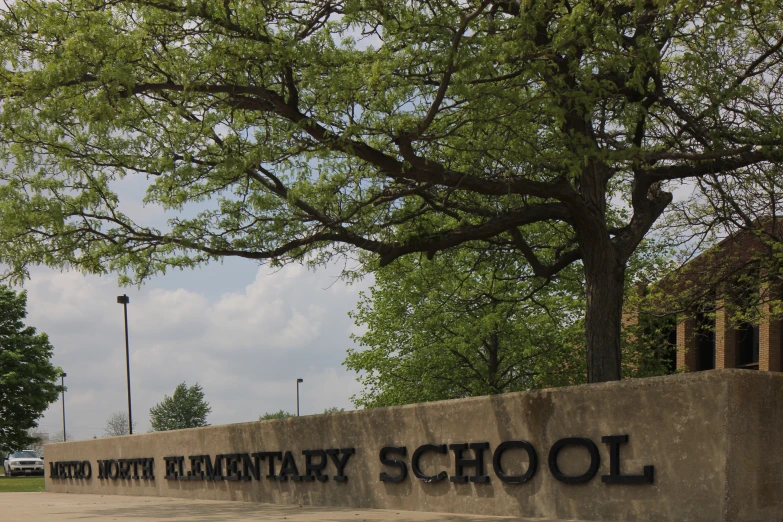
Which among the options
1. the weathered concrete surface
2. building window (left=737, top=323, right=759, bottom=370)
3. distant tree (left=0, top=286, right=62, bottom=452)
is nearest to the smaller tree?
distant tree (left=0, top=286, right=62, bottom=452)

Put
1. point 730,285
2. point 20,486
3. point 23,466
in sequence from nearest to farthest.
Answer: point 730,285 → point 20,486 → point 23,466

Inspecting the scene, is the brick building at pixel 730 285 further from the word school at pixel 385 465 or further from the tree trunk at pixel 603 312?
the word school at pixel 385 465

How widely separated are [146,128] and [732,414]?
10.0m

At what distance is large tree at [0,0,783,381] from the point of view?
35.5 ft

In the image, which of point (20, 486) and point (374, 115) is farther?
point (20, 486)

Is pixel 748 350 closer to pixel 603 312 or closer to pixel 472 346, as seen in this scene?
pixel 472 346

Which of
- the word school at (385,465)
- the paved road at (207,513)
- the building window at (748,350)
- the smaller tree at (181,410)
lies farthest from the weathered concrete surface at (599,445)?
the smaller tree at (181,410)

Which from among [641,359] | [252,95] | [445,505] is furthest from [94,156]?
[641,359]

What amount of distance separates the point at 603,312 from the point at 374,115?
467 centimetres

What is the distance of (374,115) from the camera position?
1298cm

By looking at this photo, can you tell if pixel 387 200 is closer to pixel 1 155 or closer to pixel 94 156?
pixel 94 156

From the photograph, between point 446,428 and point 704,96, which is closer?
point 446,428

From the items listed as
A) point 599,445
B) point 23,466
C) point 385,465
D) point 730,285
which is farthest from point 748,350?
point 23,466

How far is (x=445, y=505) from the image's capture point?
1138cm
